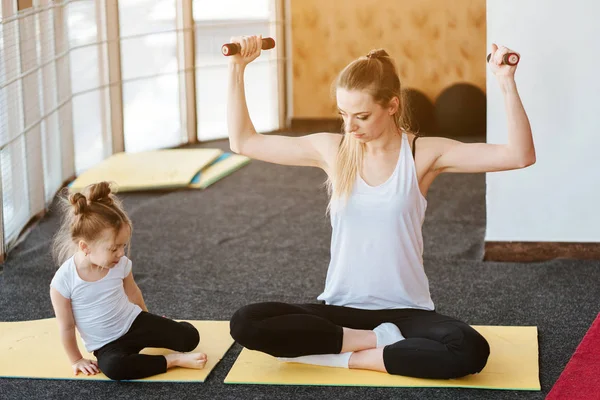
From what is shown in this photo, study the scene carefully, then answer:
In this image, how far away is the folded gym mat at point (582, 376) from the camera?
2078 mm

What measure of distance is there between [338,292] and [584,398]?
0.66 m

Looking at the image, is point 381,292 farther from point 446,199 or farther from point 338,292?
point 446,199

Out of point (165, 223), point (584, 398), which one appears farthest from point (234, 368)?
point (165, 223)

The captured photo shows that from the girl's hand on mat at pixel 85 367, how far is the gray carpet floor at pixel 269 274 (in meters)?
0.04

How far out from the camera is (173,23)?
543 centimetres

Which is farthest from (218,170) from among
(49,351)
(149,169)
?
(49,351)

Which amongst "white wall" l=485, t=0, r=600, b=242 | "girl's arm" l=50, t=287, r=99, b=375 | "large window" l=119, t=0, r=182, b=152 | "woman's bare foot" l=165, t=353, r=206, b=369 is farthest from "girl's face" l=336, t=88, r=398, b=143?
"large window" l=119, t=0, r=182, b=152

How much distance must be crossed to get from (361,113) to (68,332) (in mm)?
918

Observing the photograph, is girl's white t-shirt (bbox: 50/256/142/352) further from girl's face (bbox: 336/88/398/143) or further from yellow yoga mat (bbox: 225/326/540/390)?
girl's face (bbox: 336/88/398/143)

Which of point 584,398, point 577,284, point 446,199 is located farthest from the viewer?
point 446,199

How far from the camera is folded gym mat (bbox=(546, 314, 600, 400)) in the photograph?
2078 millimetres

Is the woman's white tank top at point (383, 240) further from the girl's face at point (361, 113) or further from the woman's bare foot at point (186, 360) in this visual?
the woman's bare foot at point (186, 360)

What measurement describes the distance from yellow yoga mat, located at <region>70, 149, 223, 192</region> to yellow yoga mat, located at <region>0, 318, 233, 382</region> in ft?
5.77

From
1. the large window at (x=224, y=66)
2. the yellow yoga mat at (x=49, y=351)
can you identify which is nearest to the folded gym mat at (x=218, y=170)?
the large window at (x=224, y=66)
